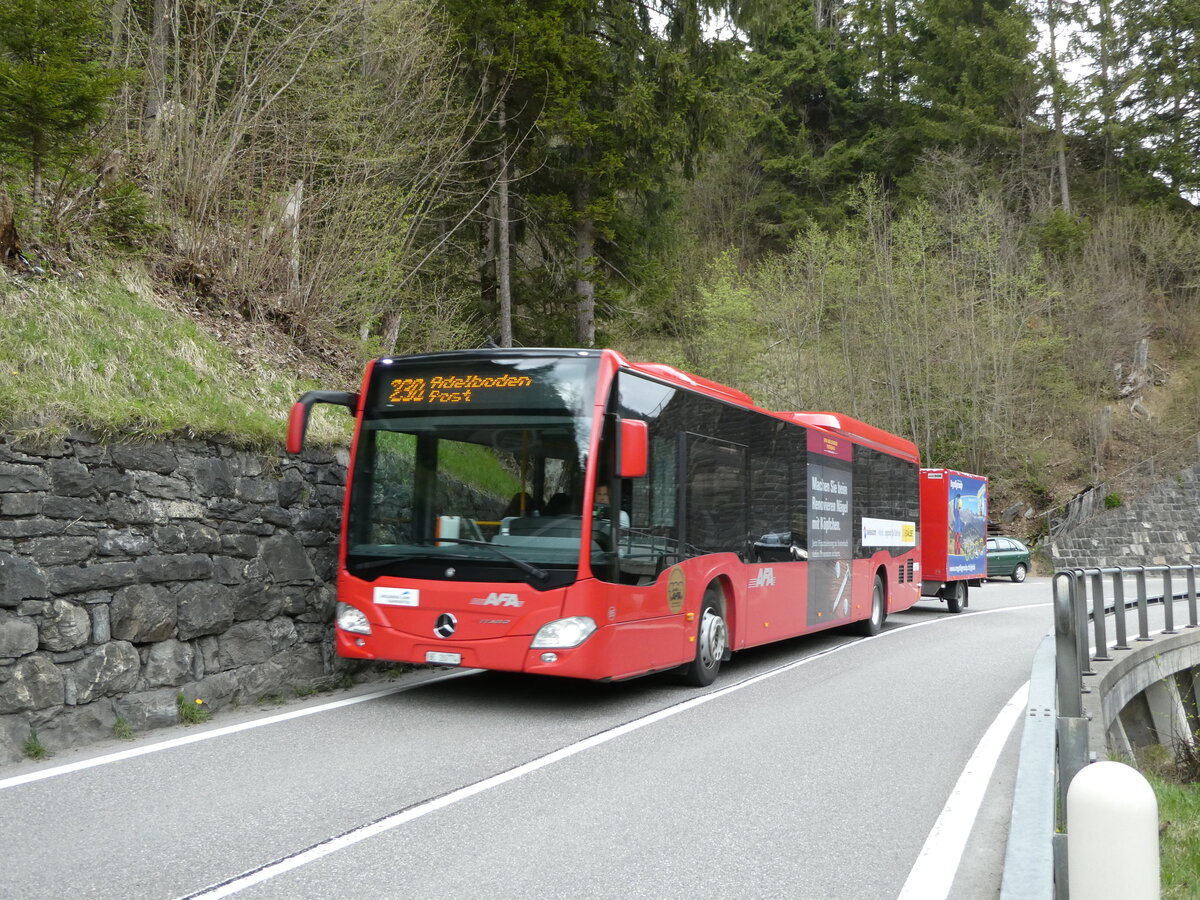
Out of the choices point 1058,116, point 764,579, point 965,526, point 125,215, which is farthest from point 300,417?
point 1058,116

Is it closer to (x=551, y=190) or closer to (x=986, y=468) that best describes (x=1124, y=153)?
(x=986, y=468)

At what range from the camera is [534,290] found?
22.8 meters

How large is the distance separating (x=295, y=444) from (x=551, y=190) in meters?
14.8

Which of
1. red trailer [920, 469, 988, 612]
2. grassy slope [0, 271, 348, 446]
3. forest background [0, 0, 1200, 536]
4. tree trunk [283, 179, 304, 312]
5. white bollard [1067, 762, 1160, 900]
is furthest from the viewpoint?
red trailer [920, 469, 988, 612]

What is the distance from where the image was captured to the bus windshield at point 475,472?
819 cm

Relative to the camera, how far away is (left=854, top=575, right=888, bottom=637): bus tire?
15.9 metres

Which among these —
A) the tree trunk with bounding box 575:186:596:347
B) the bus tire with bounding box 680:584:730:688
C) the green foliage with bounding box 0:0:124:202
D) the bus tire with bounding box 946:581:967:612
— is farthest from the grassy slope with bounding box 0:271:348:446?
the bus tire with bounding box 946:581:967:612

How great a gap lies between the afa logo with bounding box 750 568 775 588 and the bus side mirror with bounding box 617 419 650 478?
346cm

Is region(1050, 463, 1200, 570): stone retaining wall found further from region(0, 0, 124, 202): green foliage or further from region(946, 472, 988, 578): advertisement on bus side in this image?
region(0, 0, 124, 202): green foliage

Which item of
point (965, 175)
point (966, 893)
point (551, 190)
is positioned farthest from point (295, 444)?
point (965, 175)

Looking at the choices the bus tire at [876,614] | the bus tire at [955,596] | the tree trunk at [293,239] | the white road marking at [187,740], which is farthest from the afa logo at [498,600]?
the bus tire at [955,596]

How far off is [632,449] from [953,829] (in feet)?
12.1

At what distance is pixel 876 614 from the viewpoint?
53.3 feet

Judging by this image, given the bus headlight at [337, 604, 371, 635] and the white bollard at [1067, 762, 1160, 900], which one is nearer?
the white bollard at [1067, 762, 1160, 900]
